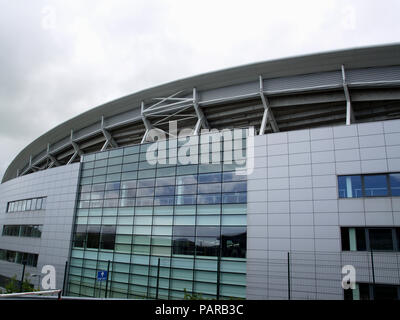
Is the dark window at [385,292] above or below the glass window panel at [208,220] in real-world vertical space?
below

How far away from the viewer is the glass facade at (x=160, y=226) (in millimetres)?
18000

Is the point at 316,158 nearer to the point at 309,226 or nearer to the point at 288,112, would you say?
the point at 309,226

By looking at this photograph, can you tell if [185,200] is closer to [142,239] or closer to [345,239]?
[142,239]

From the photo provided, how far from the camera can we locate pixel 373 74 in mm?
20609

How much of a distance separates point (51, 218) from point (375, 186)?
1033 inches

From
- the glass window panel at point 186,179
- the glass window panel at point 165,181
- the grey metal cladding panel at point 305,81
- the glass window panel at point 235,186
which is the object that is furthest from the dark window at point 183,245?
the grey metal cladding panel at point 305,81

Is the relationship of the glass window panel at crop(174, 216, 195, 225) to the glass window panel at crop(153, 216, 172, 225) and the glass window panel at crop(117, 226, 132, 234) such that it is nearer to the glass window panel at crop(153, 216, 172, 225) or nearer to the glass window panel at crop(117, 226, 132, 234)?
the glass window panel at crop(153, 216, 172, 225)

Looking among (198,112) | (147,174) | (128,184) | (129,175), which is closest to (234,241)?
(147,174)

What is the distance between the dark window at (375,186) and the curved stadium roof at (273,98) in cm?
466

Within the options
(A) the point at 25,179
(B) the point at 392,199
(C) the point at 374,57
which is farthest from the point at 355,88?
(A) the point at 25,179

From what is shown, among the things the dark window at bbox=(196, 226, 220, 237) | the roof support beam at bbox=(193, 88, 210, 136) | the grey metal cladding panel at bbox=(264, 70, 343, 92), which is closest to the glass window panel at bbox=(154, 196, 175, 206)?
the dark window at bbox=(196, 226, 220, 237)

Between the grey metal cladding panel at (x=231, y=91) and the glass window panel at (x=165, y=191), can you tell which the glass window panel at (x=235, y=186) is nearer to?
the glass window panel at (x=165, y=191)

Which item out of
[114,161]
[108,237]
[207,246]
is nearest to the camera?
[207,246]
